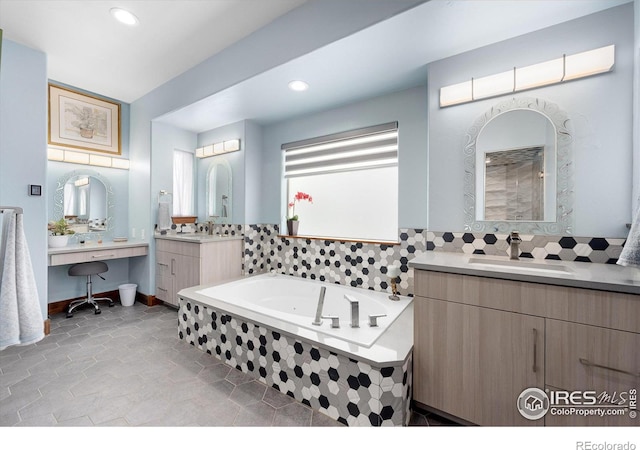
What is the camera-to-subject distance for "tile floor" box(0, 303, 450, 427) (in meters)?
1.61

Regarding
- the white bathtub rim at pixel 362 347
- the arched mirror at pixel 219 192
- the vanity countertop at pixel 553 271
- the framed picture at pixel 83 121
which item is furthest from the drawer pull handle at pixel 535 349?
the framed picture at pixel 83 121

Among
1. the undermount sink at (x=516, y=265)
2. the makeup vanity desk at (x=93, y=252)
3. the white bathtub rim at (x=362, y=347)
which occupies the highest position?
the undermount sink at (x=516, y=265)

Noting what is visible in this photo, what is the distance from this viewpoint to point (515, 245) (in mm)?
1786

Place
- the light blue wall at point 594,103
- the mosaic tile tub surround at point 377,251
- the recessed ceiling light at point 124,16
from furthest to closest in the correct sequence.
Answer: the recessed ceiling light at point 124,16, the mosaic tile tub surround at point 377,251, the light blue wall at point 594,103

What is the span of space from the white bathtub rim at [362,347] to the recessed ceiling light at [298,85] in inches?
80.2

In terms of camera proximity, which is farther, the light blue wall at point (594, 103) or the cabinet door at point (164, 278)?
the cabinet door at point (164, 278)

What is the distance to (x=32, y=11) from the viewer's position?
2.14 meters

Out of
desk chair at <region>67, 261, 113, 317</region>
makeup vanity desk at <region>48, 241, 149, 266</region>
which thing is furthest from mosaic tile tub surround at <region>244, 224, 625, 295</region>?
desk chair at <region>67, 261, 113, 317</region>

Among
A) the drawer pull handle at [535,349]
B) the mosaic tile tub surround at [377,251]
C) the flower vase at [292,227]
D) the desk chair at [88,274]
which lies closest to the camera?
the drawer pull handle at [535,349]

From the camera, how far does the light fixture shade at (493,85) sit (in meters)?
1.88

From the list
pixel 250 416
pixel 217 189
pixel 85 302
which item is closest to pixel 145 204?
pixel 217 189

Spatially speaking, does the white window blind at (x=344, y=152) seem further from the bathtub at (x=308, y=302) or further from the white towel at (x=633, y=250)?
the white towel at (x=633, y=250)

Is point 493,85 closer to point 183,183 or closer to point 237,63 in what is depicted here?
point 237,63

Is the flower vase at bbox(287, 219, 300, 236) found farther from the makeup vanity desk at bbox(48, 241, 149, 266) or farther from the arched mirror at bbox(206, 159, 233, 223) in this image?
the makeup vanity desk at bbox(48, 241, 149, 266)
